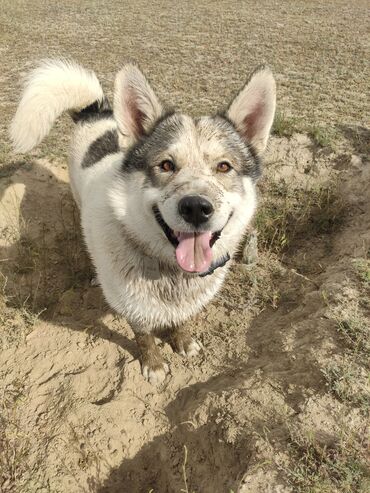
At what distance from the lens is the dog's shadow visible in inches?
137

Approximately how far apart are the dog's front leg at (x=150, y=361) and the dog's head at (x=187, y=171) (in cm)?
76

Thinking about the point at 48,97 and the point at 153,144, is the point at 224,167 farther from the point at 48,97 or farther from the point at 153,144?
the point at 48,97

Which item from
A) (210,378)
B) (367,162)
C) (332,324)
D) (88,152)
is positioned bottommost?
(210,378)

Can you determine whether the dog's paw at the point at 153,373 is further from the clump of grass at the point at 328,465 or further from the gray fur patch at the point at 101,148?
the gray fur patch at the point at 101,148

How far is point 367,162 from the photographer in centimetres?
430

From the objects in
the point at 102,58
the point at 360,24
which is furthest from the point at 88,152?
the point at 360,24

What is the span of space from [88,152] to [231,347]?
203 centimetres

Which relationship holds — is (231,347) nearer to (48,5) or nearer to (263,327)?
(263,327)

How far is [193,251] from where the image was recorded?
226cm

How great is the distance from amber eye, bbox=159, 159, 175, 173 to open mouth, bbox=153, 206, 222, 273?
0.25 metres

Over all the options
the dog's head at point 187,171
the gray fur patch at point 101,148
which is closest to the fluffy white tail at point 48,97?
the gray fur patch at point 101,148

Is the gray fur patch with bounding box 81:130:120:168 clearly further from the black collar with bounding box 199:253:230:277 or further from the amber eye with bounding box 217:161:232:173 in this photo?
the black collar with bounding box 199:253:230:277

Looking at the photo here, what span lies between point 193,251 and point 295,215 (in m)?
2.24

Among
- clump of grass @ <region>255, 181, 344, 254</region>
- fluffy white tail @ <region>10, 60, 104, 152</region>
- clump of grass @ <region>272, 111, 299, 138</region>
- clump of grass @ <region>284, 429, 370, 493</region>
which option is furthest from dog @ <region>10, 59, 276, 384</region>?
clump of grass @ <region>272, 111, 299, 138</region>
